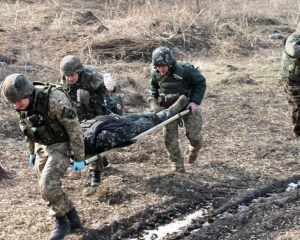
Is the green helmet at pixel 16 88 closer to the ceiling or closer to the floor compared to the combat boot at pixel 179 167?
closer to the ceiling

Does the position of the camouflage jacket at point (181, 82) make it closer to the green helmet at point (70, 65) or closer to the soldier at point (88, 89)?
the soldier at point (88, 89)

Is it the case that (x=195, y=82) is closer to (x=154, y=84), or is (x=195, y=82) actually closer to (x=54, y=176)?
(x=154, y=84)

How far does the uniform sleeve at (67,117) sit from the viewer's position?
511 centimetres

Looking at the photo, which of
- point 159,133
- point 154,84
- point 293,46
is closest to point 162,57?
point 154,84

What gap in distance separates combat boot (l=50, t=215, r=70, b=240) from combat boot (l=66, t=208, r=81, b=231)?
0.11m

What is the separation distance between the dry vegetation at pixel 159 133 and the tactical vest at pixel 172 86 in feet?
2.94

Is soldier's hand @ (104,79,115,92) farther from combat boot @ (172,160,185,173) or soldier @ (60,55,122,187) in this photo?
combat boot @ (172,160,185,173)

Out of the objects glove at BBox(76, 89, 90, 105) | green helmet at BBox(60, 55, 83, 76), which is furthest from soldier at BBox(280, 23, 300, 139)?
green helmet at BBox(60, 55, 83, 76)

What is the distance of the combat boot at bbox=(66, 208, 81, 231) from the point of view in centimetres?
550

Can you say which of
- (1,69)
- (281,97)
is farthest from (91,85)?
(281,97)

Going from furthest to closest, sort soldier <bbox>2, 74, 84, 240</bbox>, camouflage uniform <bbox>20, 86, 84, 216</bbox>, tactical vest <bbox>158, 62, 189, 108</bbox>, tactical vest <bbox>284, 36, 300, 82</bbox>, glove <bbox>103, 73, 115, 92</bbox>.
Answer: tactical vest <bbox>284, 36, 300, 82</bbox> → tactical vest <bbox>158, 62, 189, 108</bbox> → glove <bbox>103, 73, 115, 92</bbox> → camouflage uniform <bbox>20, 86, 84, 216</bbox> → soldier <bbox>2, 74, 84, 240</bbox>

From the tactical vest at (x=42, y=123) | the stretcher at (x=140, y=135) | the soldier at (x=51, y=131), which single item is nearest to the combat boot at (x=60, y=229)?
the soldier at (x=51, y=131)

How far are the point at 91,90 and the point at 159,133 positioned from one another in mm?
2311

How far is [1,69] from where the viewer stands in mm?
10289
